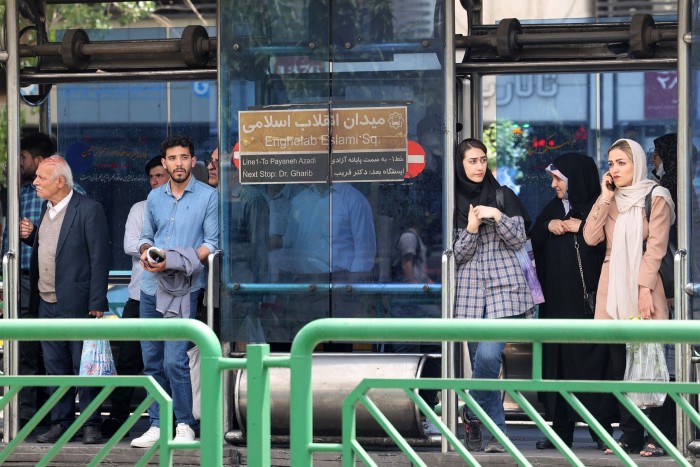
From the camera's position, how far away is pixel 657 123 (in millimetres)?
10305

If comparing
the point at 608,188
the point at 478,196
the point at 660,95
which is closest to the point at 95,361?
the point at 478,196

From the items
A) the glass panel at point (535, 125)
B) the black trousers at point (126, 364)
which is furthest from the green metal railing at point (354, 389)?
the glass panel at point (535, 125)

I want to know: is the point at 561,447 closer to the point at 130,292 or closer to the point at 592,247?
the point at 592,247

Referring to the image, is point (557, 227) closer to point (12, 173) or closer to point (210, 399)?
point (12, 173)

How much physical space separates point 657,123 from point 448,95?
2668mm

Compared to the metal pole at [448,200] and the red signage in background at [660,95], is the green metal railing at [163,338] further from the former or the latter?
the red signage in background at [660,95]

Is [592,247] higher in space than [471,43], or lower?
lower

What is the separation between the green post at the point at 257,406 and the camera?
4660 millimetres

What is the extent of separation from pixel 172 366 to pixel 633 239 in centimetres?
271

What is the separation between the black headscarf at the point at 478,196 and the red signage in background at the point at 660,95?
240 centimetres

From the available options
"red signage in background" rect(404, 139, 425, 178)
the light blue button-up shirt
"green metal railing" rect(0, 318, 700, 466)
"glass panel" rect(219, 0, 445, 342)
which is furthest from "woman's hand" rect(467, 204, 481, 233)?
"green metal railing" rect(0, 318, 700, 466)

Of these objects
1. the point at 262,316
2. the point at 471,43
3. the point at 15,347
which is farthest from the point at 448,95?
the point at 15,347

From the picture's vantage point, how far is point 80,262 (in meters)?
8.78

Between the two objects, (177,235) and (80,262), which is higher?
(177,235)
